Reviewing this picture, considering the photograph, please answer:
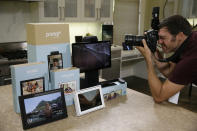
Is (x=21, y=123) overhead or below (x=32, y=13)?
below

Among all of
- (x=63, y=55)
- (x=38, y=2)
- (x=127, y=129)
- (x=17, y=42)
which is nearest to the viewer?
(x=127, y=129)

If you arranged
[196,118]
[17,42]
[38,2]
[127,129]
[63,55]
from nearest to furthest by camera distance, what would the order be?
1. [127,129]
2. [196,118]
3. [63,55]
4. [38,2]
5. [17,42]

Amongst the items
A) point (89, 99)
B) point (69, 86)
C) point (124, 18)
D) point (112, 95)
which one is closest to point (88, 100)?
→ point (89, 99)

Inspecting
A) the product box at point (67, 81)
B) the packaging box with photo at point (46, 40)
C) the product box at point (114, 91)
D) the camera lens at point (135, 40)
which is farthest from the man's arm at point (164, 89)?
the packaging box with photo at point (46, 40)

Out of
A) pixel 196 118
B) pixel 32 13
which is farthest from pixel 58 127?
pixel 32 13

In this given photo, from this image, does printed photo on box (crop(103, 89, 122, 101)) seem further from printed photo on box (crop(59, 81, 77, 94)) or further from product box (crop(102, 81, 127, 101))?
printed photo on box (crop(59, 81, 77, 94))

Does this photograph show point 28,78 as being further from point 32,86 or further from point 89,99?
point 89,99

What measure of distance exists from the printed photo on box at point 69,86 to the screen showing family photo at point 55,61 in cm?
17

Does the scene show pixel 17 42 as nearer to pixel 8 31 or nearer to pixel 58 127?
pixel 8 31

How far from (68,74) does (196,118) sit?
2.69ft

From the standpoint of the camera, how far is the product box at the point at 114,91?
1410 mm

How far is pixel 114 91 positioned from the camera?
146cm

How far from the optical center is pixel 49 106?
114 cm

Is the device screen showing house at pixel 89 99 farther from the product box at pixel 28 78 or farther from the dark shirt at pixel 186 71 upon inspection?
the dark shirt at pixel 186 71
